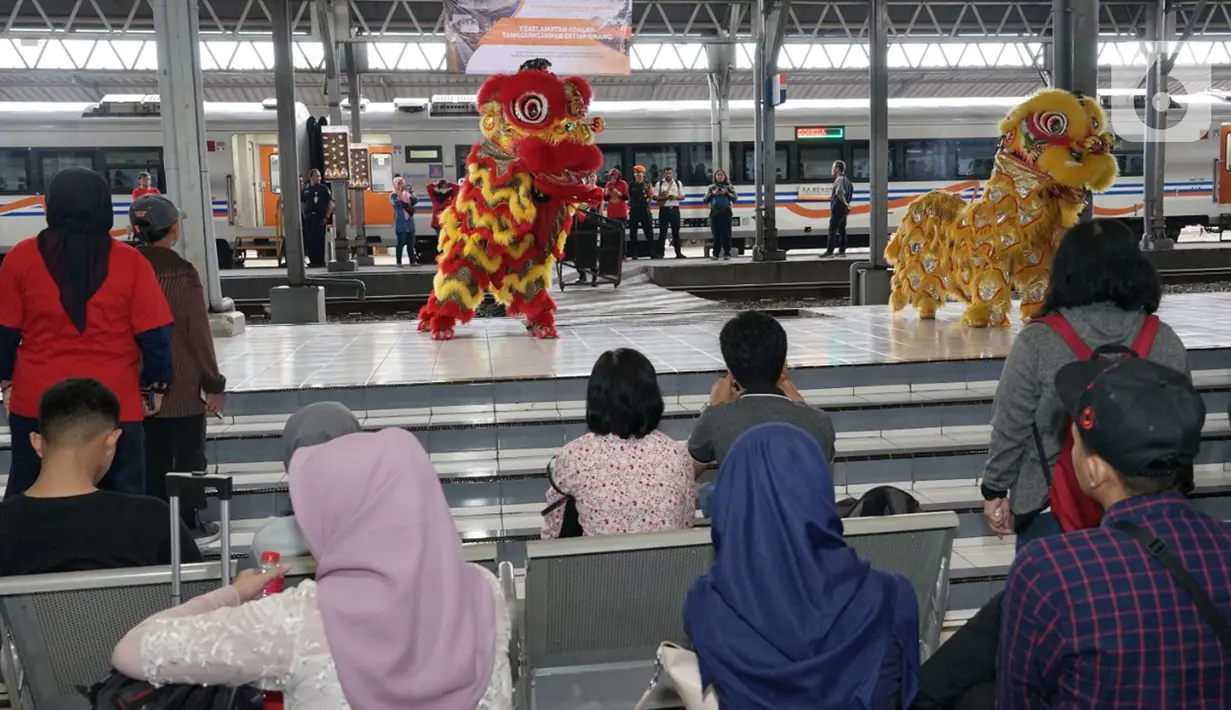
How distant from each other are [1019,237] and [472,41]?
9.47m

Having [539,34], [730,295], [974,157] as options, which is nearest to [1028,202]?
[730,295]

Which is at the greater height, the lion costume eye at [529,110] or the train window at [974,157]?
the train window at [974,157]

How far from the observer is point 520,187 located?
7.38 meters

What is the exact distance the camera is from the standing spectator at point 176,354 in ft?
14.3

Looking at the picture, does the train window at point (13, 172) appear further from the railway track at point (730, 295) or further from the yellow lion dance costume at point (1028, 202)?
the yellow lion dance costume at point (1028, 202)

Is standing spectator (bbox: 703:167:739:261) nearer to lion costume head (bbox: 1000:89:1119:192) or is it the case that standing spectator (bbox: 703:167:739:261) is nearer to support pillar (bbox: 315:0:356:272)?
support pillar (bbox: 315:0:356:272)

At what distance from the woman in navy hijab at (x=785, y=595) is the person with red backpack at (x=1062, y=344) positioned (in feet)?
3.84

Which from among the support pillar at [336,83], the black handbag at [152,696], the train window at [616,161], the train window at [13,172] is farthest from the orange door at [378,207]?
the black handbag at [152,696]

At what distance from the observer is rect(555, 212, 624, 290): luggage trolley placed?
44.9ft

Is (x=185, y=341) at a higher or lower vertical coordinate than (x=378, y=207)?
lower

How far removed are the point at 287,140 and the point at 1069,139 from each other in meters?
7.85

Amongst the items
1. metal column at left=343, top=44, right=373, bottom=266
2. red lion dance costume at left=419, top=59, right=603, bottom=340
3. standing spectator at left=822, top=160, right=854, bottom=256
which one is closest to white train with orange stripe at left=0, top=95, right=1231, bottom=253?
metal column at left=343, top=44, right=373, bottom=266

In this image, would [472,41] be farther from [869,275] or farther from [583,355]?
[583,355]

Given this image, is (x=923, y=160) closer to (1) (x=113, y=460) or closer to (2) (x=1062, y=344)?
(2) (x=1062, y=344)
